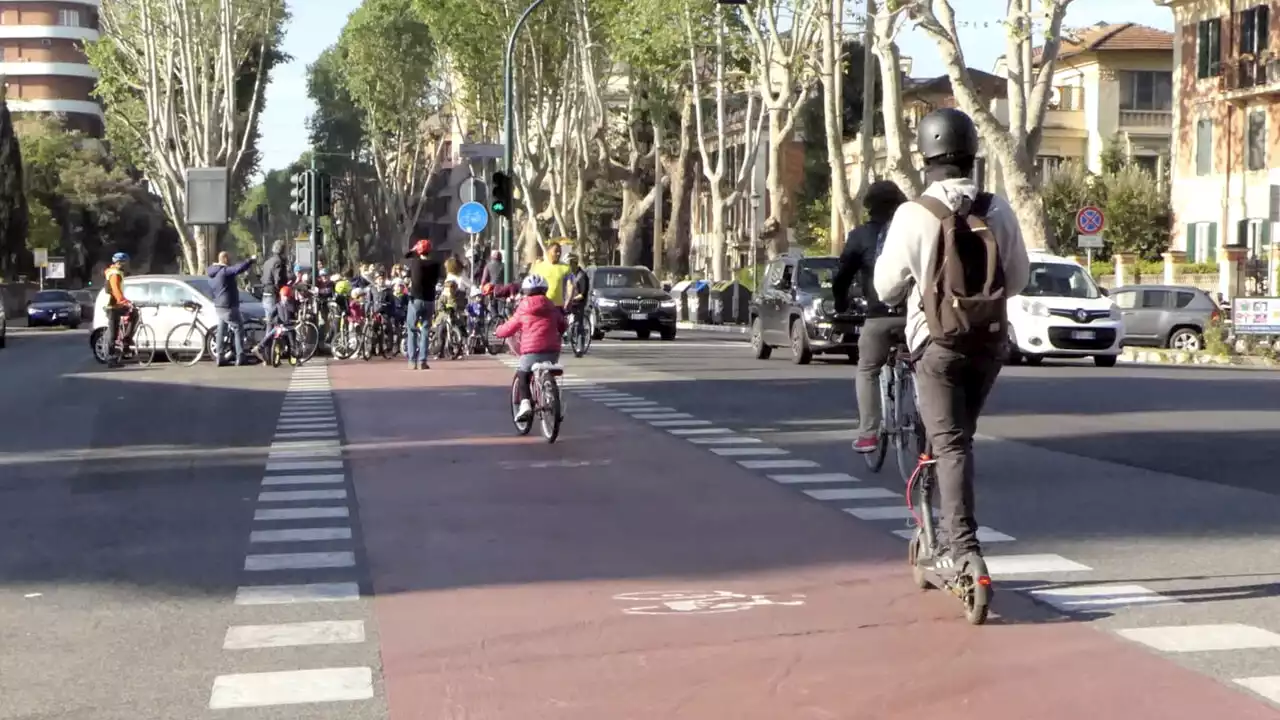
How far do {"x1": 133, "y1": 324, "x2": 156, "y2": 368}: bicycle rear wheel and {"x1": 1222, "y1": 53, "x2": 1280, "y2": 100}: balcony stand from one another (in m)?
30.5

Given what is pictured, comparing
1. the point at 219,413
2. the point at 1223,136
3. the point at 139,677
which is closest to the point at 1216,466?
the point at 139,677

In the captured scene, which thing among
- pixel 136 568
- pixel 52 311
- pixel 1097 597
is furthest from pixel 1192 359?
pixel 52 311

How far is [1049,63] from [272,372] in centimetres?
1738

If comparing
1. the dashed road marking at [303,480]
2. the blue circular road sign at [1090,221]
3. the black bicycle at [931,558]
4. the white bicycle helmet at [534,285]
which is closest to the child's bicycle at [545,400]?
the white bicycle helmet at [534,285]

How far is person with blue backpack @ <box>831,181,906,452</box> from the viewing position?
1291 centimetres

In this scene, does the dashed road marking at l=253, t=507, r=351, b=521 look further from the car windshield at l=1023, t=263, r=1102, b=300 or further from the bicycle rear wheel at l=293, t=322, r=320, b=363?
the car windshield at l=1023, t=263, r=1102, b=300

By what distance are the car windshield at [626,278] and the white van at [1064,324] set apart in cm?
1322

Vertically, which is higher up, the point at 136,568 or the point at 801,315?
the point at 801,315

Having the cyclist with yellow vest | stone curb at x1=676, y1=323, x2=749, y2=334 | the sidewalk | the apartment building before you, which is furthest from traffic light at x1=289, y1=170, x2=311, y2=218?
the apartment building

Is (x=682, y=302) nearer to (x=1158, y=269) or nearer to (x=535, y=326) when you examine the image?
(x=1158, y=269)

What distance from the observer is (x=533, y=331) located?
16922 millimetres

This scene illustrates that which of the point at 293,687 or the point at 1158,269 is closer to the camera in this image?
the point at 293,687

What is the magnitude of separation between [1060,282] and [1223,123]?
26.6m

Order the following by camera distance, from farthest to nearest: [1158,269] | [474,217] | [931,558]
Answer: [1158,269], [474,217], [931,558]
